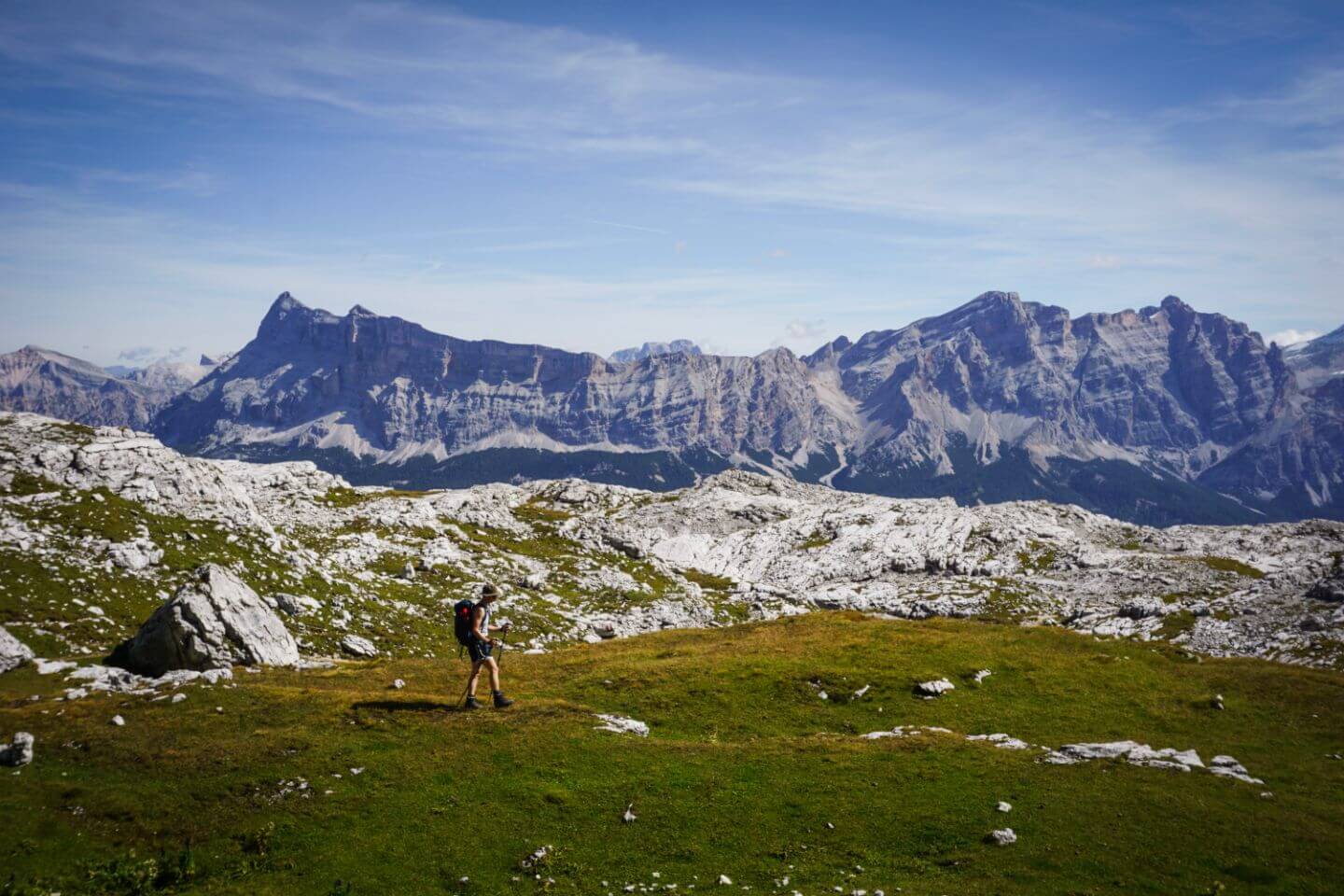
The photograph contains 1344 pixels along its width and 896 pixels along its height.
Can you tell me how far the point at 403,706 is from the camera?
3541 cm

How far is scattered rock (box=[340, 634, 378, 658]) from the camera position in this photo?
210 ft

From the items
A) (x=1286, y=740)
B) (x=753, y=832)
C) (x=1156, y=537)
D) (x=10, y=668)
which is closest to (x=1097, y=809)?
(x=753, y=832)

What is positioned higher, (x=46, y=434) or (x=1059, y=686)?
(x=46, y=434)

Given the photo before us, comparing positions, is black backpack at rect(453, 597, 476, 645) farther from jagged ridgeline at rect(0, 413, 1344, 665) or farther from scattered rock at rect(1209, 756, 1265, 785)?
jagged ridgeline at rect(0, 413, 1344, 665)

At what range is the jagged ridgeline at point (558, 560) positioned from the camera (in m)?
64.8

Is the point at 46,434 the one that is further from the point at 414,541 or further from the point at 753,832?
the point at 753,832

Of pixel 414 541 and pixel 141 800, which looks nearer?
pixel 141 800

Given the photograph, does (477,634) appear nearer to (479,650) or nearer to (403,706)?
(479,650)

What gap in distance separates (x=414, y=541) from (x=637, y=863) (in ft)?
298

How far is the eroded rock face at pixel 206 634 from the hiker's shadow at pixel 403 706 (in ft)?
56.7

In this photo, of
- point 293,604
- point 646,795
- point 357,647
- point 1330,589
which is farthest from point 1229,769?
point 1330,589

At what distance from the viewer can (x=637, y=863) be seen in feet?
76.7

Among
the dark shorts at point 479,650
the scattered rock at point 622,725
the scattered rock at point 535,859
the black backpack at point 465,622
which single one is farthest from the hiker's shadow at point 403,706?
the scattered rock at point 535,859

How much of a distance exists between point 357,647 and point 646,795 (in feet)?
148
